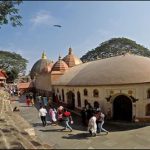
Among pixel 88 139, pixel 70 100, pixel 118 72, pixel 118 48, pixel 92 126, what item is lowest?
pixel 88 139

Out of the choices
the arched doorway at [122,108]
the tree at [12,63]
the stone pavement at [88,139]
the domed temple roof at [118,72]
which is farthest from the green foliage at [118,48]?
the stone pavement at [88,139]

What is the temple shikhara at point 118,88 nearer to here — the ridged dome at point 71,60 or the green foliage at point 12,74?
the ridged dome at point 71,60

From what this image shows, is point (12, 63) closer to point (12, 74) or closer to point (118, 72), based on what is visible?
point (12, 74)

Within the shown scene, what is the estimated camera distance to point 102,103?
2430cm

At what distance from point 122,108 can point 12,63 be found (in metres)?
53.3

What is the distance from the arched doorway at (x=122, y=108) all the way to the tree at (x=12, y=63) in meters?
49.6

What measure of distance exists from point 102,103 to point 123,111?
2000 millimetres

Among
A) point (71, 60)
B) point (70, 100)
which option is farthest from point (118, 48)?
point (70, 100)

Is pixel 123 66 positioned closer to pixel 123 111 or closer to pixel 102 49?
pixel 123 111

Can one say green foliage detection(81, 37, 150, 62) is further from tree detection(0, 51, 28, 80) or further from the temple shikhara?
the temple shikhara

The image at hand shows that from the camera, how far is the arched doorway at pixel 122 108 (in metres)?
23.4

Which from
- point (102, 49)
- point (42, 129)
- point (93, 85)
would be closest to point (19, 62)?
point (102, 49)

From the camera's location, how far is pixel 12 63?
72312 millimetres

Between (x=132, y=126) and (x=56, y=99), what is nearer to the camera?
(x=132, y=126)
